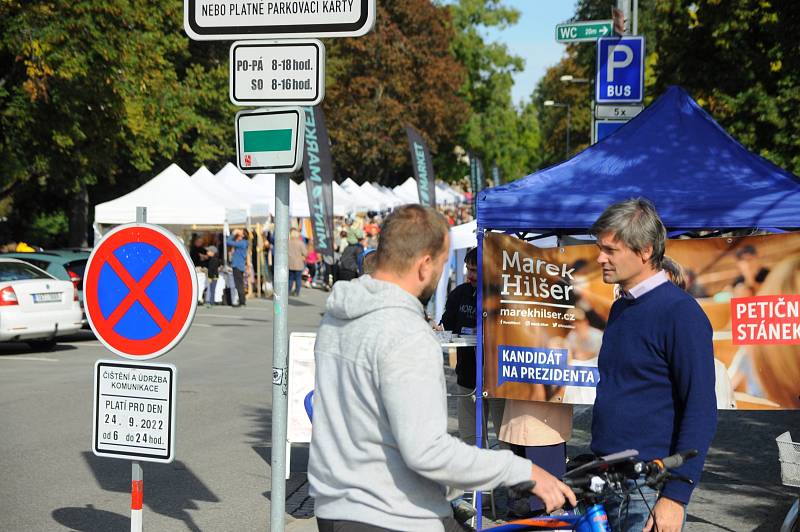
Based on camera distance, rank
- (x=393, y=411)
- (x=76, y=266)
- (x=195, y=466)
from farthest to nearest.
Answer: (x=76, y=266) < (x=195, y=466) < (x=393, y=411)

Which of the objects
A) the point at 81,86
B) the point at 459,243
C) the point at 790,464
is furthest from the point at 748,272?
the point at 81,86

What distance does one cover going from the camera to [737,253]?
7.28 m

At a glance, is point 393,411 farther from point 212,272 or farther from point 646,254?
point 212,272

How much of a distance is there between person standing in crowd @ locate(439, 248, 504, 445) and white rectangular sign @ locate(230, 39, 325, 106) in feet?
11.7

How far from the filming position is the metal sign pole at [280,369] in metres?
4.92

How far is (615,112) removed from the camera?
1271 cm

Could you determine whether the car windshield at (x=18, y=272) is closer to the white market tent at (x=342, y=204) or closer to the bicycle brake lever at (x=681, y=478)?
the bicycle brake lever at (x=681, y=478)

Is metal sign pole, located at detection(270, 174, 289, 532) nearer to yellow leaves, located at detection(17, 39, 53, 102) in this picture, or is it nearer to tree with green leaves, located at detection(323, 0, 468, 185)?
yellow leaves, located at detection(17, 39, 53, 102)

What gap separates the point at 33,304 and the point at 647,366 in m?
15.1

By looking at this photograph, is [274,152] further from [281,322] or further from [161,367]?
[161,367]

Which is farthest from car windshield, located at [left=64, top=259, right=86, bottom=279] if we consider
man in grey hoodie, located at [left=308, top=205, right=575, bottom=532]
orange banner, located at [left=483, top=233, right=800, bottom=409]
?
man in grey hoodie, located at [left=308, top=205, right=575, bottom=532]

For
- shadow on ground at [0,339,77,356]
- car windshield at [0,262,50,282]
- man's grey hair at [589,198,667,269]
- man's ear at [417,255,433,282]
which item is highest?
man's grey hair at [589,198,667,269]

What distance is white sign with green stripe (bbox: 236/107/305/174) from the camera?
501 cm

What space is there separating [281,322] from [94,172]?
87.1 ft
